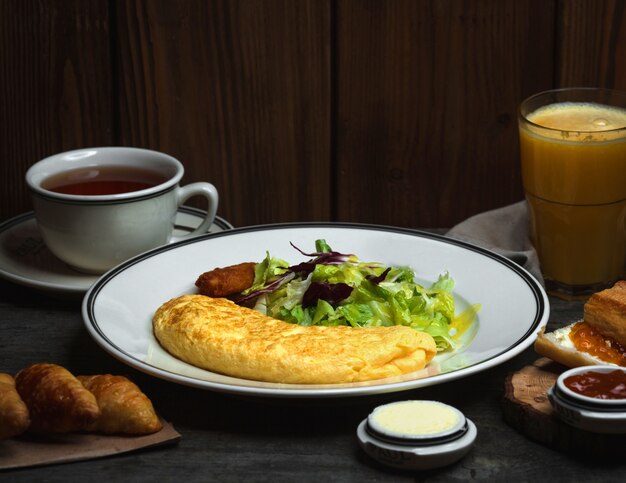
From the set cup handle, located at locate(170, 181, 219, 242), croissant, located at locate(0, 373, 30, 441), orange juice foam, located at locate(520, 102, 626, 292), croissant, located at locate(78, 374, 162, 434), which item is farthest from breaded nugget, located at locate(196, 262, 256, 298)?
orange juice foam, located at locate(520, 102, 626, 292)

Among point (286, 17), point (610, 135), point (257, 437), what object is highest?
point (286, 17)

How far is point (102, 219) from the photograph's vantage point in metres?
2.63

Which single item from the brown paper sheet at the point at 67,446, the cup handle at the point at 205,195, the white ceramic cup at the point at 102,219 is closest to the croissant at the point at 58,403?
the brown paper sheet at the point at 67,446

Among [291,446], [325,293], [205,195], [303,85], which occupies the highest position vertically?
[303,85]

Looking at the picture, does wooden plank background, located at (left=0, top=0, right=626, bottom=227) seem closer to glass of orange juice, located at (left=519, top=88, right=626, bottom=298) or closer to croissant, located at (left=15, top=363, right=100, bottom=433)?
glass of orange juice, located at (left=519, top=88, right=626, bottom=298)

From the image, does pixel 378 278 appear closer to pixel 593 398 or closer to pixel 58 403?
pixel 593 398

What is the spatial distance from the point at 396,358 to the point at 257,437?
344mm

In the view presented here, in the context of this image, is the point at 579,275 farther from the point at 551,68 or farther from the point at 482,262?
the point at 551,68

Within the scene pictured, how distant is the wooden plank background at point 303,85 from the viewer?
10.5 ft

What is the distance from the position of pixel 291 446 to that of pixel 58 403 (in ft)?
1.52

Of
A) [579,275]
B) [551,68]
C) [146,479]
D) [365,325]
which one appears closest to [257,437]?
[146,479]

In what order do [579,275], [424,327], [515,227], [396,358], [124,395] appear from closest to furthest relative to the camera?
[124,395] → [396,358] → [424,327] → [579,275] → [515,227]

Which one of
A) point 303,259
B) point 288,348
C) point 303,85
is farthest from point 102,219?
point 303,85

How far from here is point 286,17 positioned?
320 cm
